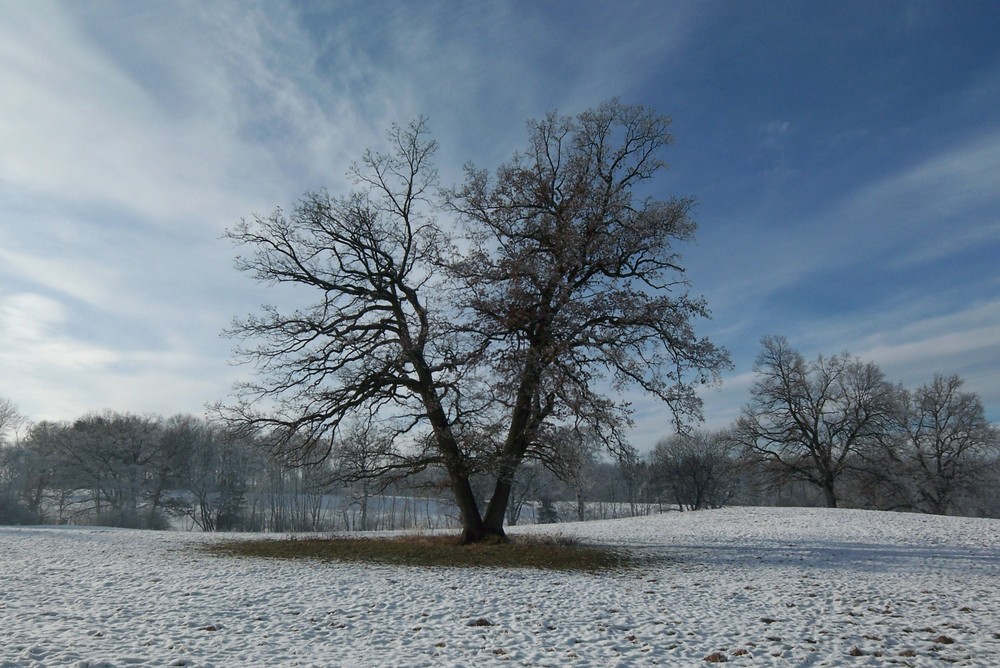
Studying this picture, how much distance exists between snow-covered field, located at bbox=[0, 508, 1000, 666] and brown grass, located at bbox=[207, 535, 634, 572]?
1.03m

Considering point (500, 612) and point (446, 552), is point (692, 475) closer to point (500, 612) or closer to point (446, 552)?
point (446, 552)

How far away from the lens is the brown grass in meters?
13.7

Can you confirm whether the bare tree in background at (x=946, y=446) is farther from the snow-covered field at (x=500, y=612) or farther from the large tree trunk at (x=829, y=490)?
the snow-covered field at (x=500, y=612)

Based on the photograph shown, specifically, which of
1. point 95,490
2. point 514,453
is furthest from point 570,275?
point 95,490

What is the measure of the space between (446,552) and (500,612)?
269 inches

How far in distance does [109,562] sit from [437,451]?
27.3ft

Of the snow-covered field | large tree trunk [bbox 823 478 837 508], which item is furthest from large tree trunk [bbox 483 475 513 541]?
large tree trunk [bbox 823 478 837 508]

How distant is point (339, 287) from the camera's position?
17.8 meters

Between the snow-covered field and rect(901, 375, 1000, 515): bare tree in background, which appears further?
rect(901, 375, 1000, 515): bare tree in background

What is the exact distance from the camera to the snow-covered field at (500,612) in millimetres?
6715

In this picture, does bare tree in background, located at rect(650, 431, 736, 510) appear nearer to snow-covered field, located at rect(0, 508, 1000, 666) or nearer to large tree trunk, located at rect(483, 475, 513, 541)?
large tree trunk, located at rect(483, 475, 513, 541)

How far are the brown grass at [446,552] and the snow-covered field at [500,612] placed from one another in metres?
1.03

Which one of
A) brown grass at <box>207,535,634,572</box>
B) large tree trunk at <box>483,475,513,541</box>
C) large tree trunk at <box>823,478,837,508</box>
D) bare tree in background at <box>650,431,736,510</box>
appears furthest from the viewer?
bare tree in background at <box>650,431,736,510</box>

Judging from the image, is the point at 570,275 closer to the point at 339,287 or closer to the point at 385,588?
the point at 339,287
